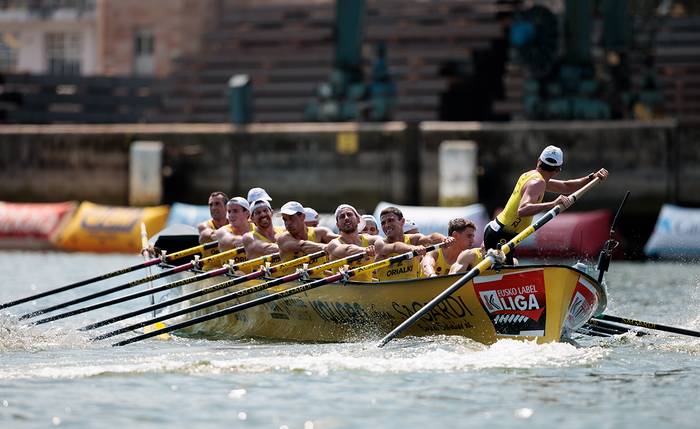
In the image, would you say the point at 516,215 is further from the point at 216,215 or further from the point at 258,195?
the point at 216,215

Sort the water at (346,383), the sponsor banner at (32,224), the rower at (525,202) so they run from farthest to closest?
1. the sponsor banner at (32,224)
2. the rower at (525,202)
3. the water at (346,383)

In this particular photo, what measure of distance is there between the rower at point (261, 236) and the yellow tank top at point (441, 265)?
7.29 feet

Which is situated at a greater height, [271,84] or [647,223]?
[271,84]

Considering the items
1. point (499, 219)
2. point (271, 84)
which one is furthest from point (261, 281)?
point (271, 84)

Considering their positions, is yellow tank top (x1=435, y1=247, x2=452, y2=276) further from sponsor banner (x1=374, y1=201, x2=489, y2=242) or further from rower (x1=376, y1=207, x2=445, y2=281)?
sponsor banner (x1=374, y1=201, x2=489, y2=242)

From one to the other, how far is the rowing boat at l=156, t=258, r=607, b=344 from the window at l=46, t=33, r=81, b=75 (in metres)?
39.9

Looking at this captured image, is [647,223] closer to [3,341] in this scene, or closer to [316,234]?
[316,234]

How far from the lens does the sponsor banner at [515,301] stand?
16734 millimetres

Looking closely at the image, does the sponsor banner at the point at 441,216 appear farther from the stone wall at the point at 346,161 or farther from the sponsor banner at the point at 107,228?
the sponsor banner at the point at 107,228

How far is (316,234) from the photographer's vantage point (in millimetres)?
19781

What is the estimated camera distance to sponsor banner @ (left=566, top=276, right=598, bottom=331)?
1698 cm

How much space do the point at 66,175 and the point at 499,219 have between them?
64.6ft

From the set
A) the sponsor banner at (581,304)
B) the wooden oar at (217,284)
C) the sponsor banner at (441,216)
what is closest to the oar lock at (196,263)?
the wooden oar at (217,284)

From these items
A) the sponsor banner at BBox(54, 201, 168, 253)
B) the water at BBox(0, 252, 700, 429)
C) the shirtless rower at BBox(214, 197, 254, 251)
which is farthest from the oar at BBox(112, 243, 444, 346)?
the sponsor banner at BBox(54, 201, 168, 253)
